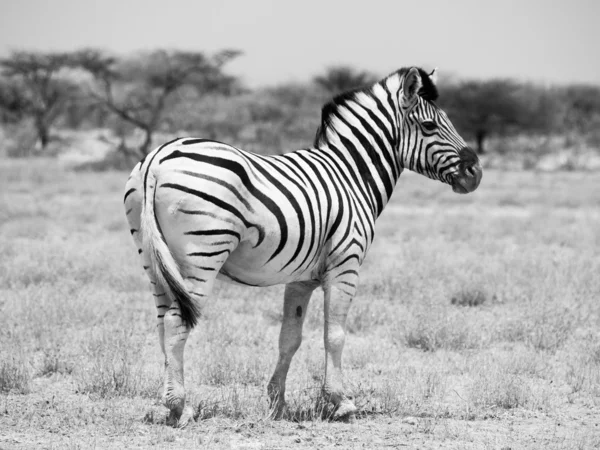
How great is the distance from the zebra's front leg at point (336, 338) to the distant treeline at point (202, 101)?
74.9 ft

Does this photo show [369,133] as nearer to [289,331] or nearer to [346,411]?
[289,331]

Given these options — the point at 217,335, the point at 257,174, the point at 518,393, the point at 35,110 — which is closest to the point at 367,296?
the point at 217,335

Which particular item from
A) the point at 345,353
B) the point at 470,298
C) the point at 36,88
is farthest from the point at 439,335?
the point at 36,88

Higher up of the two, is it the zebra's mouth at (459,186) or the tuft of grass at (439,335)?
the zebra's mouth at (459,186)

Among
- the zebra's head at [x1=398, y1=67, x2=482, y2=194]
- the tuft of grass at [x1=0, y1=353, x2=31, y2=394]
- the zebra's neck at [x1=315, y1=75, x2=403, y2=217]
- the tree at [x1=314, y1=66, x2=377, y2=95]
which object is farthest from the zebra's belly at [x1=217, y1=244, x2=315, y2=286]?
the tree at [x1=314, y1=66, x2=377, y2=95]

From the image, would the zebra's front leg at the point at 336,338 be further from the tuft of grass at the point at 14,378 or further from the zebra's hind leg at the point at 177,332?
the tuft of grass at the point at 14,378

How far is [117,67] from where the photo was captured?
1161 inches

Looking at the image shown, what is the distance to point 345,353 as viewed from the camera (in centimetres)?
645

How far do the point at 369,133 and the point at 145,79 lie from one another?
25.0 meters

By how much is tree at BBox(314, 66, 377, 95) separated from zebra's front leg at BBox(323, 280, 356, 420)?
33.1 m

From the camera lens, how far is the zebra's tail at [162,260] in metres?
→ 4.18

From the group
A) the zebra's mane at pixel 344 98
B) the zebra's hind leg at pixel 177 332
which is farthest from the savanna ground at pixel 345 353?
the zebra's mane at pixel 344 98

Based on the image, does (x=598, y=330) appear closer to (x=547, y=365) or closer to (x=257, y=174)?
(x=547, y=365)

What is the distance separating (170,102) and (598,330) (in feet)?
79.4
